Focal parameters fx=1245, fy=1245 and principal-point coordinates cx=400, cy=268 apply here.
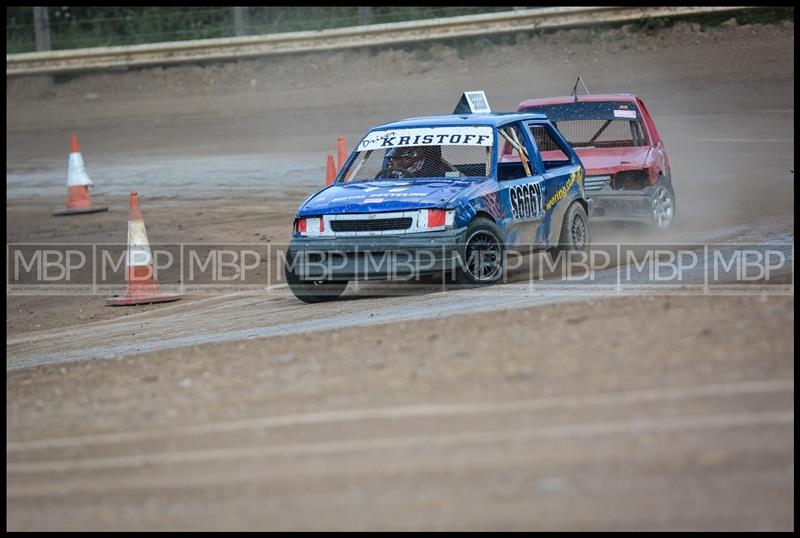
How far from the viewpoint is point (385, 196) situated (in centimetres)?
992

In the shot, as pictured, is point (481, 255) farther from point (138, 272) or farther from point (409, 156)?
point (138, 272)

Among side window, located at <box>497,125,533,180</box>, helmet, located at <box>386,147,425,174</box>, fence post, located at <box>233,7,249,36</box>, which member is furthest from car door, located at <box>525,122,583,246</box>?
fence post, located at <box>233,7,249,36</box>

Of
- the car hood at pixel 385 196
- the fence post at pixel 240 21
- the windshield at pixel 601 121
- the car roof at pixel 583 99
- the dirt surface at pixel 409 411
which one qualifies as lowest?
the dirt surface at pixel 409 411

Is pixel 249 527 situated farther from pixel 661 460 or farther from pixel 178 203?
pixel 178 203

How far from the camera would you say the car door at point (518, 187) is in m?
10.4

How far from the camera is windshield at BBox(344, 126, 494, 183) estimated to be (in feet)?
34.9

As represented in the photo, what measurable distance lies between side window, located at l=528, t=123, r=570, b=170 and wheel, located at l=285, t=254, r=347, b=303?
247 centimetres

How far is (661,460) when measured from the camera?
4.93 meters

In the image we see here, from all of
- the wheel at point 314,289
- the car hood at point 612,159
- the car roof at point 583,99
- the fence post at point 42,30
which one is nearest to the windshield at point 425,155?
the wheel at point 314,289

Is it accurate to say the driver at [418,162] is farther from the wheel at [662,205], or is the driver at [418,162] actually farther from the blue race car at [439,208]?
the wheel at [662,205]

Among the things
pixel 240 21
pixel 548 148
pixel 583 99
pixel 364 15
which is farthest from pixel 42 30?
pixel 548 148

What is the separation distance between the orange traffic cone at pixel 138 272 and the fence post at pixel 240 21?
16253 millimetres

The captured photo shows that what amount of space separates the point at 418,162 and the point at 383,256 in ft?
4.63

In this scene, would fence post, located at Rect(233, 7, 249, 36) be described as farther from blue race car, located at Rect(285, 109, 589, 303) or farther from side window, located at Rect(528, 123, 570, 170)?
blue race car, located at Rect(285, 109, 589, 303)
